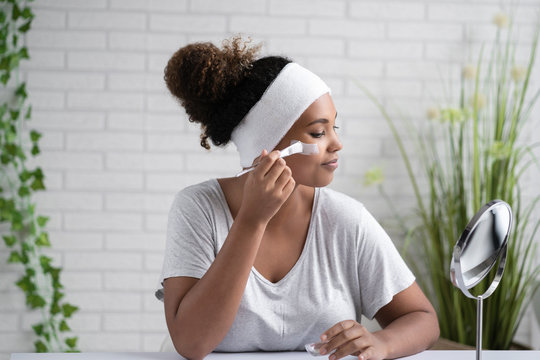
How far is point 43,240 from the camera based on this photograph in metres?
2.32

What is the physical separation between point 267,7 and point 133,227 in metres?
0.99

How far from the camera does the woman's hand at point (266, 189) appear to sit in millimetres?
1118

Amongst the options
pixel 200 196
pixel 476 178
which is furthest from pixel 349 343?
pixel 476 178

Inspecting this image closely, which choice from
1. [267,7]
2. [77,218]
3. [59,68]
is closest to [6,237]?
[77,218]

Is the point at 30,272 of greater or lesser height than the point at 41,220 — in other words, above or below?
below

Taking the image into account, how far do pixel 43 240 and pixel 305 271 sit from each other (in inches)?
54.0

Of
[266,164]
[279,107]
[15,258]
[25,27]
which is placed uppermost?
[25,27]

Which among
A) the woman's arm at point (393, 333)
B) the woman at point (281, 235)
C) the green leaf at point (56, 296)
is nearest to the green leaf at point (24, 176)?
the green leaf at point (56, 296)

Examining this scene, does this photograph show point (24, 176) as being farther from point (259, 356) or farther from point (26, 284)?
point (259, 356)

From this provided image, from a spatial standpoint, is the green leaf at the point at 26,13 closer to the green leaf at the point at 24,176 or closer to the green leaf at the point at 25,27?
the green leaf at the point at 25,27

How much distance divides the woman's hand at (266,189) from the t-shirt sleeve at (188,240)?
0.18 metres

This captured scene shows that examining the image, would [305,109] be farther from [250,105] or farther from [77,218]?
[77,218]

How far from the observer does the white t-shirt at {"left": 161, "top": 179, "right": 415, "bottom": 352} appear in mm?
1250

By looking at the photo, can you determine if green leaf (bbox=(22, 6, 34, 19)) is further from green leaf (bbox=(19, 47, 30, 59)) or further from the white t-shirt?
the white t-shirt
